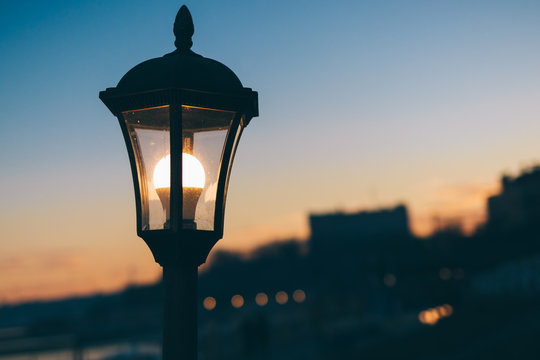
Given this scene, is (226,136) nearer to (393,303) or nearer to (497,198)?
(393,303)

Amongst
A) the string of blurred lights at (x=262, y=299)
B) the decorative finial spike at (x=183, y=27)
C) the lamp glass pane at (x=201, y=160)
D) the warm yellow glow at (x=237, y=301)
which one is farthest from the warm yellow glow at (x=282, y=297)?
the lamp glass pane at (x=201, y=160)

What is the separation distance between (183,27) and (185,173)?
87 centimetres

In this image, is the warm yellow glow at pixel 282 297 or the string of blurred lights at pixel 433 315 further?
the warm yellow glow at pixel 282 297

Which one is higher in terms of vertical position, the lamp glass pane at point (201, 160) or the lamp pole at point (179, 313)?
the lamp glass pane at point (201, 160)

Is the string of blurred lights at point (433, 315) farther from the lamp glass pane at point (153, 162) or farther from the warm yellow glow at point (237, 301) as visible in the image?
the warm yellow glow at point (237, 301)

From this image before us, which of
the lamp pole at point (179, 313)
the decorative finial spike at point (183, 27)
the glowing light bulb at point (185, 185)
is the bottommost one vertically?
the lamp pole at point (179, 313)

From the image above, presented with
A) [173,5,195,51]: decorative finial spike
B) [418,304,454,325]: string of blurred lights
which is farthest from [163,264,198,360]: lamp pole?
[418,304,454,325]: string of blurred lights

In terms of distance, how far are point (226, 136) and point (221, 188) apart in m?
0.27

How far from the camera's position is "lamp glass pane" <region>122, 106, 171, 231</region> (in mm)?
2887

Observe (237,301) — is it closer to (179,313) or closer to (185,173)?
(179,313)

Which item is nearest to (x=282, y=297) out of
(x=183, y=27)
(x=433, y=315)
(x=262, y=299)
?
(x=262, y=299)

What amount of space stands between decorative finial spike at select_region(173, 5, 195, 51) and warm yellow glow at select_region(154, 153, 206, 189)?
26.1 inches

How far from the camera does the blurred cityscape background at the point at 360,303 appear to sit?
953 inches

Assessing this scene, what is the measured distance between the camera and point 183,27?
127 inches
